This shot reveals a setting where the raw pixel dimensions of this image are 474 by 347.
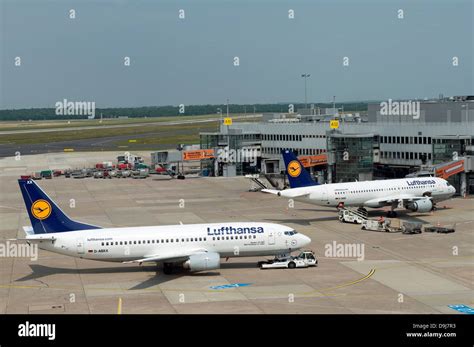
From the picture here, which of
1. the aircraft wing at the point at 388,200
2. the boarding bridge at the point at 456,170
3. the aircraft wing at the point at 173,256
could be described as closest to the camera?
the aircraft wing at the point at 173,256

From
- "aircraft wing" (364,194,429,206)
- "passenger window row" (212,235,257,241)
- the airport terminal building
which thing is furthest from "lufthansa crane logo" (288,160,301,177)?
"passenger window row" (212,235,257,241)

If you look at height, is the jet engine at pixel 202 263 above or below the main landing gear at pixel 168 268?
above

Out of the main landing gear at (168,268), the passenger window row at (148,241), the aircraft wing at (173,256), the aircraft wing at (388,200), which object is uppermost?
the passenger window row at (148,241)

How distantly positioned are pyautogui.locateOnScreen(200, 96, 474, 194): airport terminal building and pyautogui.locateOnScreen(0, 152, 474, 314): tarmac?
1437 centimetres

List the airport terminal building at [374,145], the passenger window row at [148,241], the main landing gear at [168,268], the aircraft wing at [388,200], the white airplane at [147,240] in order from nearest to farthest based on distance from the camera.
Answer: the white airplane at [147,240]
the passenger window row at [148,241]
the main landing gear at [168,268]
the aircraft wing at [388,200]
the airport terminal building at [374,145]

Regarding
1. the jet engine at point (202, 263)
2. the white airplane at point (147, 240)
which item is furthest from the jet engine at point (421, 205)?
the jet engine at point (202, 263)

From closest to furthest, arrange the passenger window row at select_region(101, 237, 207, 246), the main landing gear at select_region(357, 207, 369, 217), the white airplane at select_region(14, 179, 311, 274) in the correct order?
the white airplane at select_region(14, 179, 311, 274)
the passenger window row at select_region(101, 237, 207, 246)
the main landing gear at select_region(357, 207, 369, 217)

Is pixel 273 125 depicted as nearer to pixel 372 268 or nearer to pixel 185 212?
pixel 185 212

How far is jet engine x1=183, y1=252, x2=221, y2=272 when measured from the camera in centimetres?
5388

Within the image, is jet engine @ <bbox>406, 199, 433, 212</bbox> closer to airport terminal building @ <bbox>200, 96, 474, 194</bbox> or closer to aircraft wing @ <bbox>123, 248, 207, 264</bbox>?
airport terminal building @ <bbox>200, 96, 474, 194</bbox>

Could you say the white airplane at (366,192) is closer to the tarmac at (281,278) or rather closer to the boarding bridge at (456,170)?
the tarmac at (281,278)

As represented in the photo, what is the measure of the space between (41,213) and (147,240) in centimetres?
883

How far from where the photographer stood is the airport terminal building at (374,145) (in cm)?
10356
